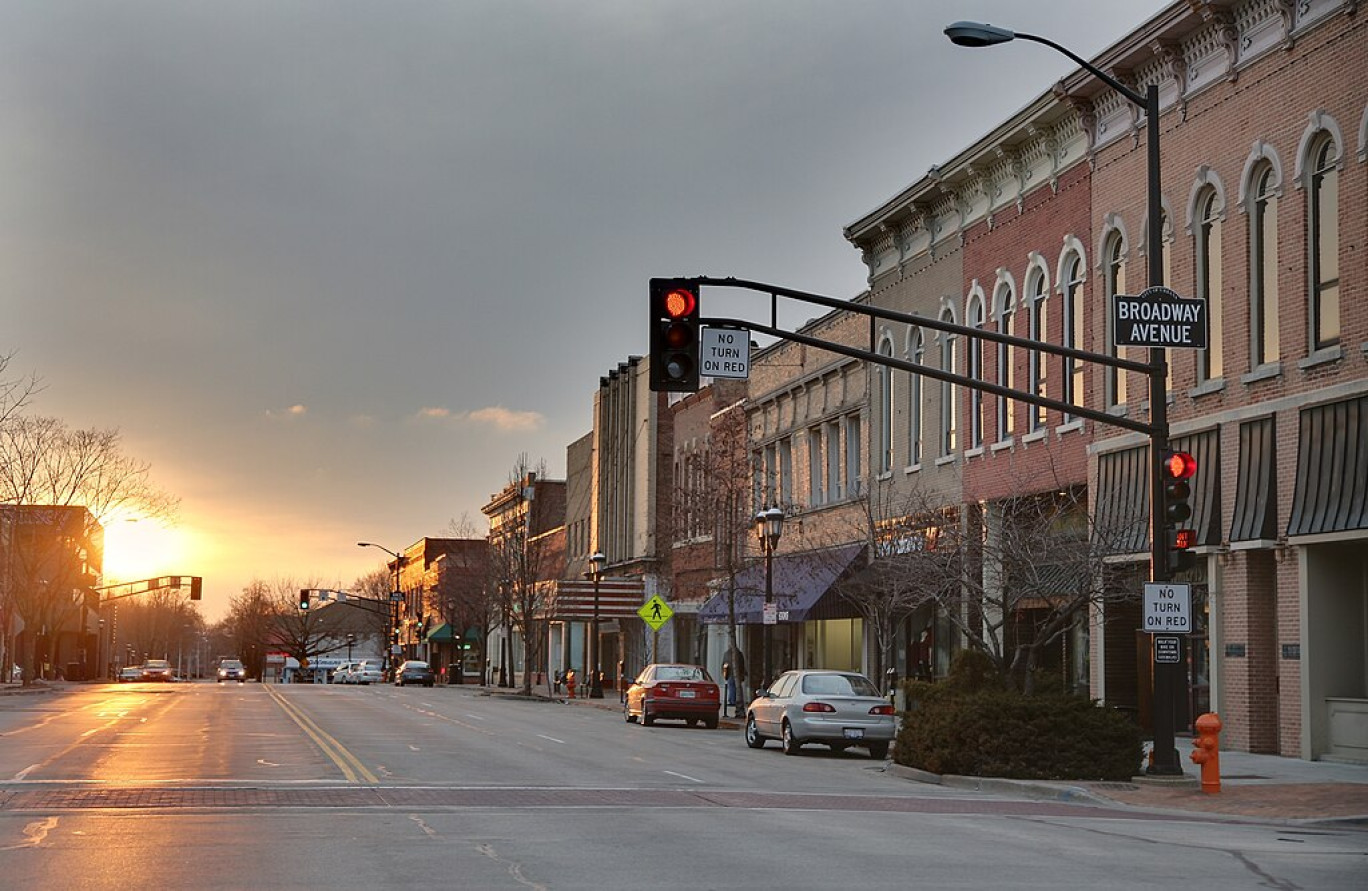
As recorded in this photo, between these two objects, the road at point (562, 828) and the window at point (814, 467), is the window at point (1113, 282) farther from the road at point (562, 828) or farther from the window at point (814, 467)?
the window at point (814, 467)

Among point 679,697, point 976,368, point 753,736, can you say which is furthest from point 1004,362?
point 753,736

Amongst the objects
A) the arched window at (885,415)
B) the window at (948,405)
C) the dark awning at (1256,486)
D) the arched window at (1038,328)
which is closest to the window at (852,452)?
the arched window at (885,415)

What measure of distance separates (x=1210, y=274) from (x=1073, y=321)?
4978 millimetres

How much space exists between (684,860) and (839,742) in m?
15.5

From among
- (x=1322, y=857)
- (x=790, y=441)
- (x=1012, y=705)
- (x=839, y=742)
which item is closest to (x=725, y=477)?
(x=790, y=441)

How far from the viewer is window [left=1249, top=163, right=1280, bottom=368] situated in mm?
28203

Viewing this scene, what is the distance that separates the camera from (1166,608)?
22062 millimetres

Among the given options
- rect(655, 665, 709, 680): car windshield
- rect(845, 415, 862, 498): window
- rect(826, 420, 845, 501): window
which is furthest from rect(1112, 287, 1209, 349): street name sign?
rect(826, 420, 845, 501): window

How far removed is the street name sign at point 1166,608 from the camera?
22.0 m

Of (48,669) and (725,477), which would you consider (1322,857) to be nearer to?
(725,477)

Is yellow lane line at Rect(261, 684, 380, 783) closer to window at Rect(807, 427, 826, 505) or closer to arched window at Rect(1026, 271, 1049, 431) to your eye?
window at Rect(807, 427, 826, 505)

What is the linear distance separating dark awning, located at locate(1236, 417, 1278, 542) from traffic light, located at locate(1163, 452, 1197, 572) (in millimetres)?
5873

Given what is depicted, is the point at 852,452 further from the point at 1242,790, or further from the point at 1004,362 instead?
the point at 1242,790

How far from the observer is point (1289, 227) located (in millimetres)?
27547
